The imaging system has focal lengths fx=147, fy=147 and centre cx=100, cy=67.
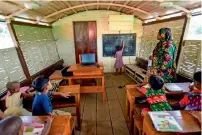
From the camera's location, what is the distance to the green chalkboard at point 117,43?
5.80m

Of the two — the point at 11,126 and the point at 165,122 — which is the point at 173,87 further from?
the point at 11,126

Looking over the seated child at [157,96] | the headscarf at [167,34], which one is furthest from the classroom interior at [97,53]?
the headscarf at [167,34]

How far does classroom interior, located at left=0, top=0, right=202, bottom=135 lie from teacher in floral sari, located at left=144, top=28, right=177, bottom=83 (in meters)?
0.25

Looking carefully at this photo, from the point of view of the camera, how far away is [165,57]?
2453 mm

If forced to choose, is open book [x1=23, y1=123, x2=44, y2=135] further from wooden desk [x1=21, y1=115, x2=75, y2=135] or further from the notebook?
the notebook

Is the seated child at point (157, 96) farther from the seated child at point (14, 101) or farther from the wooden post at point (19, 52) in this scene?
the wooden post at point (19, 52)

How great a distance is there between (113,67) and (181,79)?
10.8ft

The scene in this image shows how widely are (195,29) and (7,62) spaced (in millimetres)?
3730

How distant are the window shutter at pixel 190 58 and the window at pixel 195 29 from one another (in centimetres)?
11

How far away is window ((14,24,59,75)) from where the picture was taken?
11.4 ft

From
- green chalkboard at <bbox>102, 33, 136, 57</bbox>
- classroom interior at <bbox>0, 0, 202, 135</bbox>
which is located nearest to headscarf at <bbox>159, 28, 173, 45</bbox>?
classroom interior at <bbox>0, 0, 202, 135</bbox>

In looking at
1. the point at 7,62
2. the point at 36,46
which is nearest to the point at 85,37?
the point at 36,46

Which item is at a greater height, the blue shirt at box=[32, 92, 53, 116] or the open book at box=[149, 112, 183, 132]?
the open book at box=[149, 112, 183, 132]

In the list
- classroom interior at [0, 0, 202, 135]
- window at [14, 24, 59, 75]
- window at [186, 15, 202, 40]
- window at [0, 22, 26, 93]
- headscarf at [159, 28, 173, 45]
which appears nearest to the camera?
classroom interior at [0, 0, 202, 135]
